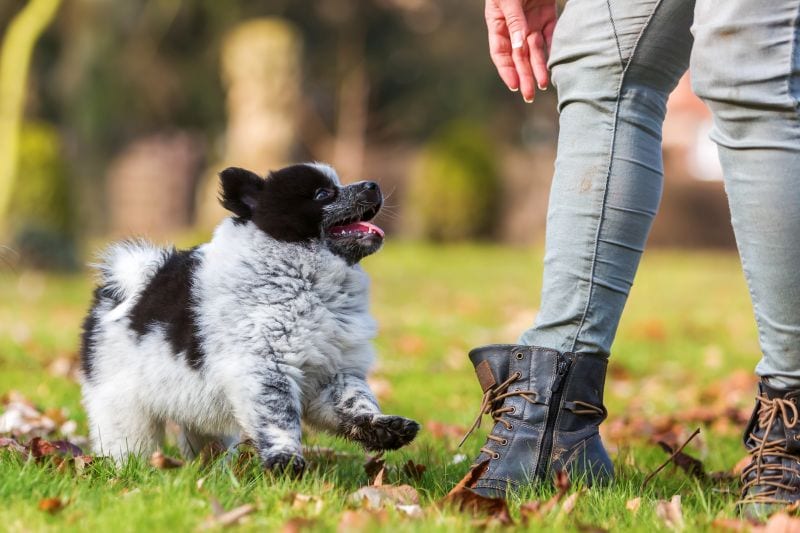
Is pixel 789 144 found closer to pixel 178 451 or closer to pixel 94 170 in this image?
pixel 178 451

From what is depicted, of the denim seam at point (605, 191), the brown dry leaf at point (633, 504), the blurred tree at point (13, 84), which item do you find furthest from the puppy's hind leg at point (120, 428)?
the blurred tree at point (13, 84)

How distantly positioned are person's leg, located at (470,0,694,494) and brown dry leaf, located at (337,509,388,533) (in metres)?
0.56

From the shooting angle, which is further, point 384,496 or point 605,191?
point 605,191

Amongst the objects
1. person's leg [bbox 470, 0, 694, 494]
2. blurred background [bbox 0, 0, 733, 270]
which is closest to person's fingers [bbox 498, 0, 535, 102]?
person's leg [bbox 470, 0, 694, 494]

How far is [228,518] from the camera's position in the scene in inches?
83.0

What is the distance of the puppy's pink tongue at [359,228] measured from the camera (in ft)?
9.75

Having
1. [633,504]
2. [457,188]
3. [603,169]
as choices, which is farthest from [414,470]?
[457,188]

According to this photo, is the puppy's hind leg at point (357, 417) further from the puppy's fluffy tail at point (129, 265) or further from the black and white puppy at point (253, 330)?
the puppy's fluffy tail at point (129, 265)

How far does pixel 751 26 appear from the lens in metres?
2.29

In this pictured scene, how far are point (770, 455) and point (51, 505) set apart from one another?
5.90ft

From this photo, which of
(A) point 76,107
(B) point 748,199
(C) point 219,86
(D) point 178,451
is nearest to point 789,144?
(B) point 748,199

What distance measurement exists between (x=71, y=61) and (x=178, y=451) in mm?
17992

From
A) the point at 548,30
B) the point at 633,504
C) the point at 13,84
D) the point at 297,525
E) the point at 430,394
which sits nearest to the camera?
the point at 297,525

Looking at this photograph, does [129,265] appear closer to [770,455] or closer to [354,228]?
[354,228]
